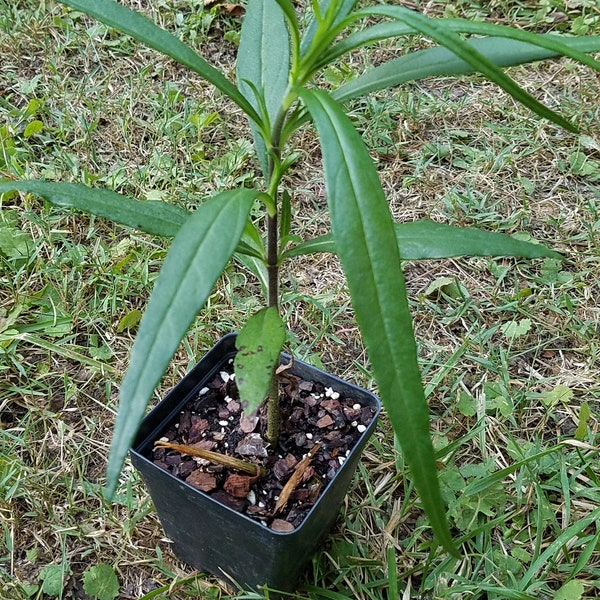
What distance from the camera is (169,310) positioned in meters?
0.67

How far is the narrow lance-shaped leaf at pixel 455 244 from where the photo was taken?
0.88 m

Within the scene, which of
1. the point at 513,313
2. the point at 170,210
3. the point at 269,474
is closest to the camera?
the point at 170,210

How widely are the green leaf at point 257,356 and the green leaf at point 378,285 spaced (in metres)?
0.18

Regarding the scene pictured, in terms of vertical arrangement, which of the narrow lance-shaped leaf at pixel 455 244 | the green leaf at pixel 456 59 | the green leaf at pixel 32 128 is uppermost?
the green leaf at pixel 456 59

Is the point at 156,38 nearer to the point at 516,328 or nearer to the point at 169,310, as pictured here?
the point at 169,310

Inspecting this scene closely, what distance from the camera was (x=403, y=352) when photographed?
68 cm

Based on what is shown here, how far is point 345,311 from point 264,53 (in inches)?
29.8

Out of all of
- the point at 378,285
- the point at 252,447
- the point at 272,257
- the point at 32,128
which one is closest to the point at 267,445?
the point at 252,447

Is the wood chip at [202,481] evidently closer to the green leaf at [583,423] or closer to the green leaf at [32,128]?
the green leaf at [583,423]

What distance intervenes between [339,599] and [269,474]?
0.91ft

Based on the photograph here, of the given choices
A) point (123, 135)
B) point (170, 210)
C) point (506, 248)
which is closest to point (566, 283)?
point (506, 248)

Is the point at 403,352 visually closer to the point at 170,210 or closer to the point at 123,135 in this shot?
the point at 170,210

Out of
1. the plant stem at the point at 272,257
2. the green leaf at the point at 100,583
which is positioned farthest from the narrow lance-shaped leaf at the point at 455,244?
the green leaf at the point at 100,583

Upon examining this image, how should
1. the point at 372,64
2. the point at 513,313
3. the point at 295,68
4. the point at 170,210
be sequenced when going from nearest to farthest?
the point at 295,68
the point at 170,210
the point at 513,313
the point at 372,64
